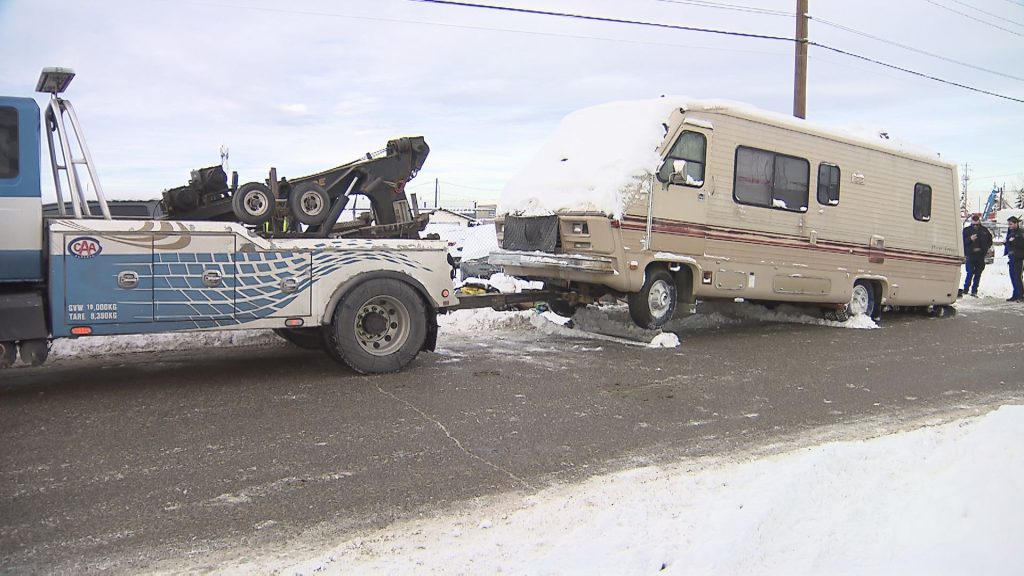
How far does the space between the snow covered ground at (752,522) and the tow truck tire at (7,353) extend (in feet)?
11.9

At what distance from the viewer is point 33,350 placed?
5902 mm

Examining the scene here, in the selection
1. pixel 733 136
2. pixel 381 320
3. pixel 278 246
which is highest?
pixel 733 136

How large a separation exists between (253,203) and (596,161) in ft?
14.6

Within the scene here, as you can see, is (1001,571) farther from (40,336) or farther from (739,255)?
(739,255)

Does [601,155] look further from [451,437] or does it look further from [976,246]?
[976,246]

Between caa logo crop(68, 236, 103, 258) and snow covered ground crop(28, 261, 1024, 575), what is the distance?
142 inches

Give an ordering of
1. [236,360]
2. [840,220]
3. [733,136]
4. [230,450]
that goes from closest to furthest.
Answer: [230,450]
[236,360]
[733,136]
[840,220]

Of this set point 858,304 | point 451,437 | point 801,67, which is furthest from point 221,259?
point 801,67

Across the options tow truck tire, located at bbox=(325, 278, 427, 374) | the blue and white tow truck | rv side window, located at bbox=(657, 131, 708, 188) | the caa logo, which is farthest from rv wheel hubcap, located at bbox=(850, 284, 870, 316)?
the caa logo

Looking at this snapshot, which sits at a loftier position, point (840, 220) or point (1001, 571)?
point (840, 220)

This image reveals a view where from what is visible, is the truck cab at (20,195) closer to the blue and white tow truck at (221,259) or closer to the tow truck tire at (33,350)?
the blue and white tow truck at (221,259)

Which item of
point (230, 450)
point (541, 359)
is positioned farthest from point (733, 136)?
point (230, 450)

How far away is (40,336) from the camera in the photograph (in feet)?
19.2

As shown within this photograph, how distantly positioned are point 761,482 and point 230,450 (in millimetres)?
3346
